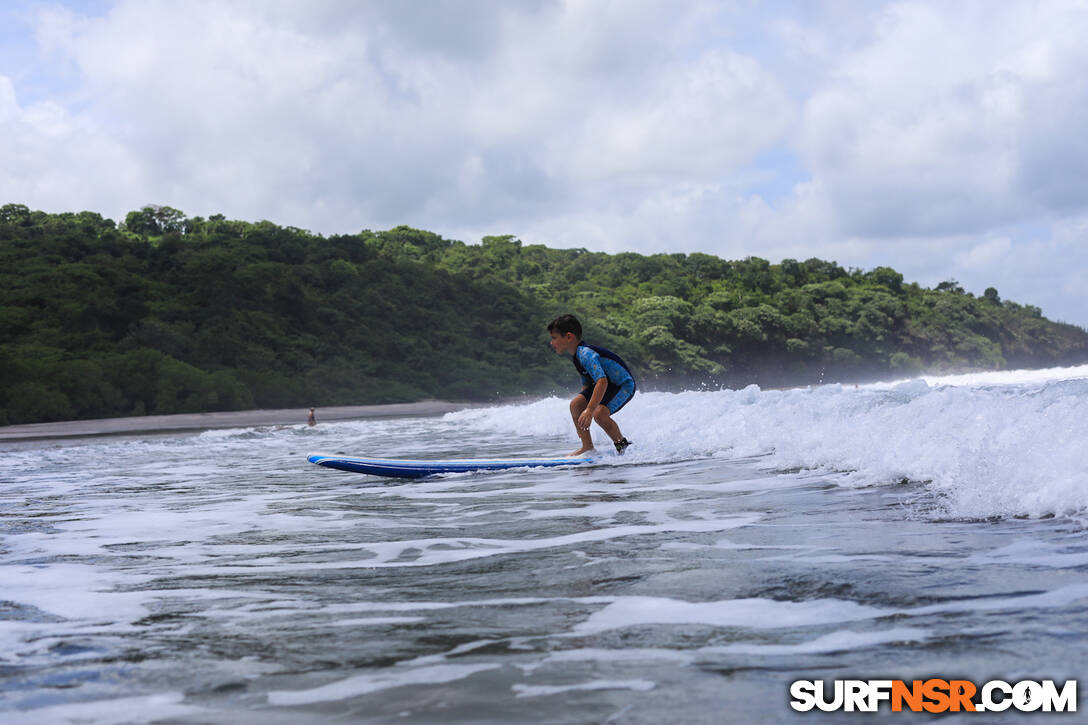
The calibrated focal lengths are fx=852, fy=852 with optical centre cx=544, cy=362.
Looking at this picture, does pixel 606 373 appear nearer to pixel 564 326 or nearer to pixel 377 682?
pixel 564 326

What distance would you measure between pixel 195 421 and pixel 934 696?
112 feet

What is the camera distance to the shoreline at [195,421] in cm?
2680

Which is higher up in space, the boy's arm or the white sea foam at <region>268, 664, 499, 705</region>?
the boy's arm

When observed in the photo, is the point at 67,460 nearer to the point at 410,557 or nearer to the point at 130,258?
the point at 410,557

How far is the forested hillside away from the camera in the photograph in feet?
134

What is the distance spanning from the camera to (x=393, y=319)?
199ft

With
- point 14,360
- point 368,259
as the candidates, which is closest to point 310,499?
point 14,360

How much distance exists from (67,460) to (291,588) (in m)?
13.0

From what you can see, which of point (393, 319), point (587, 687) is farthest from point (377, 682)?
point (393, 319)

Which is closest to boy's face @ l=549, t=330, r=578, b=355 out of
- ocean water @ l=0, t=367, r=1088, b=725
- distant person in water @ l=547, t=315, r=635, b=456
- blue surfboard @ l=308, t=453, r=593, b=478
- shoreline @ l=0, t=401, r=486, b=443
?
distant person in water @ l=547, t=315, r=635, b=456

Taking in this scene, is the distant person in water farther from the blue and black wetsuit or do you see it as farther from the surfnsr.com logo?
the surfnsr.com logo

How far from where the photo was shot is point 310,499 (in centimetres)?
743

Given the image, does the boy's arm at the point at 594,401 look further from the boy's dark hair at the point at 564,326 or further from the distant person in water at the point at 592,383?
the boy's dark hair at the point at 564,326

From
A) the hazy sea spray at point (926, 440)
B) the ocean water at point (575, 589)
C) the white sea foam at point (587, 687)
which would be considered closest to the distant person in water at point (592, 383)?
the hazy sea spray at point (926, 440)
